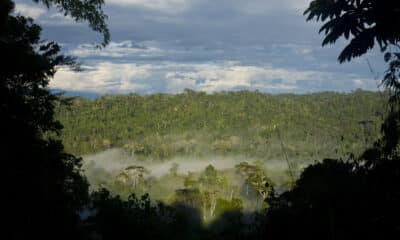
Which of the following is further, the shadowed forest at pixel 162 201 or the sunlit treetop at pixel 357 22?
the sunlit treetop at pixel 357 22

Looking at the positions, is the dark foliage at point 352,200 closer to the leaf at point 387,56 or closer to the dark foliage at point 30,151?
the leaf at point 387,56

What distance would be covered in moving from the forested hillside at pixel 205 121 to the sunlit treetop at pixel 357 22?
10812 centimetres

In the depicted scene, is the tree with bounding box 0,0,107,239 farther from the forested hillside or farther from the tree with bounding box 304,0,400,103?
the forested hillside

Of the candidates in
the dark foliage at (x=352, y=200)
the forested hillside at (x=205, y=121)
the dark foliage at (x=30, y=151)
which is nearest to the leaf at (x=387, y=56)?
the dark foliage at (x=352, y=200)

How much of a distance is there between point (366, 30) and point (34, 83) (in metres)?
6.41

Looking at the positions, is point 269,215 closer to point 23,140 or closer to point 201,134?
point 23,140

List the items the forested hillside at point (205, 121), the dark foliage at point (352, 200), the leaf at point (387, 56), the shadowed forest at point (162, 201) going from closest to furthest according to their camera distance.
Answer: the dark foliage at point (352, 200) < the shadowed forest at point (162, 201) < the leaf at point (387, 56) < the forested hillside at point (205, 121)

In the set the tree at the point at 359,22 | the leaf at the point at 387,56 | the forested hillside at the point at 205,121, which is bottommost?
the leaf at the point at 387,56

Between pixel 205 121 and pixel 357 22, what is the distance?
163538 millimetres

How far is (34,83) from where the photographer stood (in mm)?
7648

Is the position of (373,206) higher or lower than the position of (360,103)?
lower

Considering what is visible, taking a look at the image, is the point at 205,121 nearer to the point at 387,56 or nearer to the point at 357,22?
the point at 357,22

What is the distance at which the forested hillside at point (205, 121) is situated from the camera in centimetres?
13775

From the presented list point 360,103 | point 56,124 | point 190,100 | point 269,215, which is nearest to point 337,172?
point 269,215
